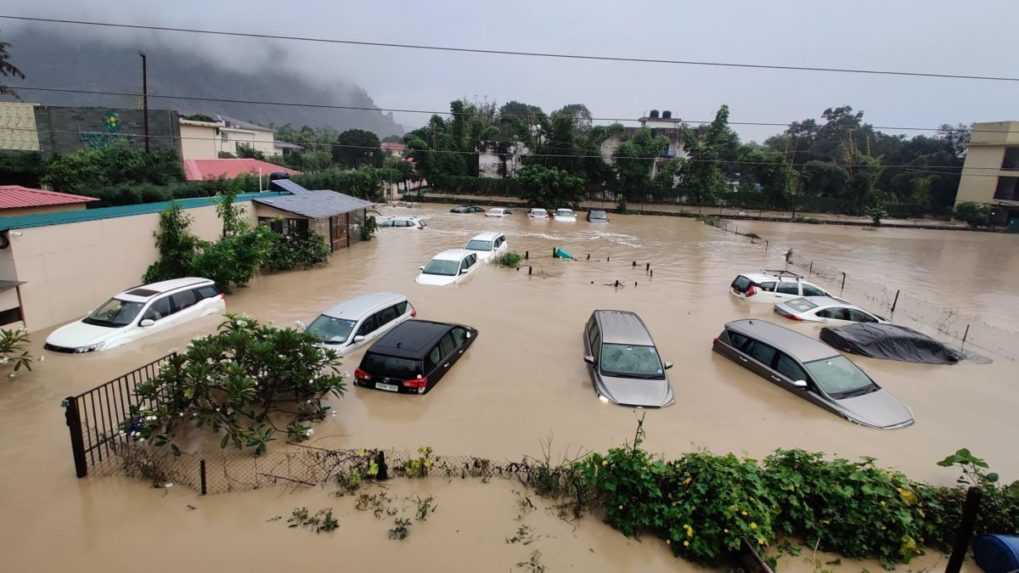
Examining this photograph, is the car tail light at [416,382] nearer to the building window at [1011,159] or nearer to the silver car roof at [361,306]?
the silver car roof at [361,306]

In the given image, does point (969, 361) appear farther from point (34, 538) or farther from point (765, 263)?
point (34, 538)

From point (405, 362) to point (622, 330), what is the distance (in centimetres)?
469

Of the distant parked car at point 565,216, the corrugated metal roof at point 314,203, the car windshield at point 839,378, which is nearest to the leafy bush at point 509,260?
the corrugated metal roof at point 314,203

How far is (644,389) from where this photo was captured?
10.1 metres

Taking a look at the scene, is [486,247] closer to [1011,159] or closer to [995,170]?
[995,170]

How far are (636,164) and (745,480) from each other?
4936cm

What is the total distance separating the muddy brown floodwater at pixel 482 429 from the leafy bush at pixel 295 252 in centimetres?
73

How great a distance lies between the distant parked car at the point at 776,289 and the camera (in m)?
18.1

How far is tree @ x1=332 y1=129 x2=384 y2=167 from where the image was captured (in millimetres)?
77938

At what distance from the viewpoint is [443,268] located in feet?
63.6

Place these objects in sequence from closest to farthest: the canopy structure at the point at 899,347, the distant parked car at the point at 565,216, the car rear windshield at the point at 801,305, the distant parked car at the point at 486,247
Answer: the canopy structure at the point at 899,347 → the car rear windshield at the point at 801,305 → the distant parked car at the point at 486,247 → the distant parked car at the point at 565,216

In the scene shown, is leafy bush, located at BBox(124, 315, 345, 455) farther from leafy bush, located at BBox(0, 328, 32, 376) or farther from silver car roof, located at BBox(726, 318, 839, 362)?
silver car roof, located at BBox(726, 318, 839, 362)

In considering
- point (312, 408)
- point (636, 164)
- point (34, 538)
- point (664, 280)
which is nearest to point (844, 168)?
point (636, 164)

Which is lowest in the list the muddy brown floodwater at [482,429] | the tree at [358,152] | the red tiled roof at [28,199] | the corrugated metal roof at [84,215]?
the muddy brown floodwater at [482,429]
